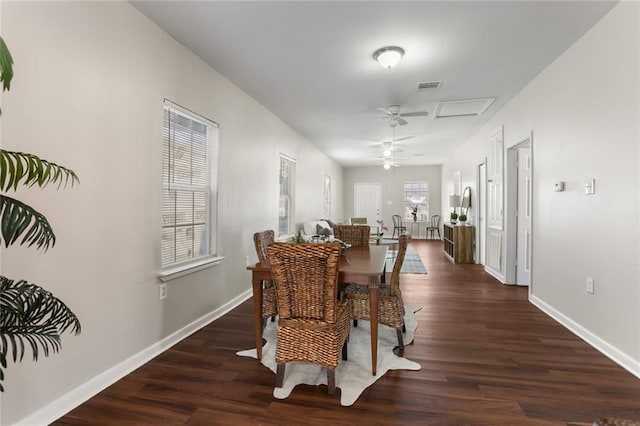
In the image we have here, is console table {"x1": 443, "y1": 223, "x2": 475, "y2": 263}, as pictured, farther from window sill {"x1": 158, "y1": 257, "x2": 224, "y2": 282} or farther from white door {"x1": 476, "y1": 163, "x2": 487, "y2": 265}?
window sill {"x1": 158, "y1": 257, "x2": 224, "y2": 282}

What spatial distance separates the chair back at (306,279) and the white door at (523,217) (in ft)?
12.6

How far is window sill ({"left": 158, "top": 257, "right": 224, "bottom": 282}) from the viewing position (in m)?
2.63

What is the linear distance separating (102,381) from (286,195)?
404 centimetres

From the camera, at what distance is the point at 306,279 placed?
1.96 meters

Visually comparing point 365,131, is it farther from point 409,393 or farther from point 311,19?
point 409,393

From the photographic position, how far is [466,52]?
10.0ft

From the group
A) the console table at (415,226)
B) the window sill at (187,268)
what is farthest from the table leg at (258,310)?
the console table at (415,226)

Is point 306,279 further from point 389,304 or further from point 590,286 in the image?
point 590,286

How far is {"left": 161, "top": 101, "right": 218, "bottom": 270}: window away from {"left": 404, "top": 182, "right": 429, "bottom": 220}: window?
939 centimetres

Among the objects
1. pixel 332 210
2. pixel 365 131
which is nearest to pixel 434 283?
pixel 365 131

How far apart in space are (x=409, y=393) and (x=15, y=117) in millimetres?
2669

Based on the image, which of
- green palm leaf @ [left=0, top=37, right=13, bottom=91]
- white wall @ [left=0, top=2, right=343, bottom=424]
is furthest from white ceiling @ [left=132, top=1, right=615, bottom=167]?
green palm leaf @ [left=0, top=37, right=13, bottom=91]

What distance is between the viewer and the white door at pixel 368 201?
12023mm

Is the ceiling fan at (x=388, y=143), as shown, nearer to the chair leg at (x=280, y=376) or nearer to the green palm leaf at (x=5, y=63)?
the chair leg at (x=280, y=376)
